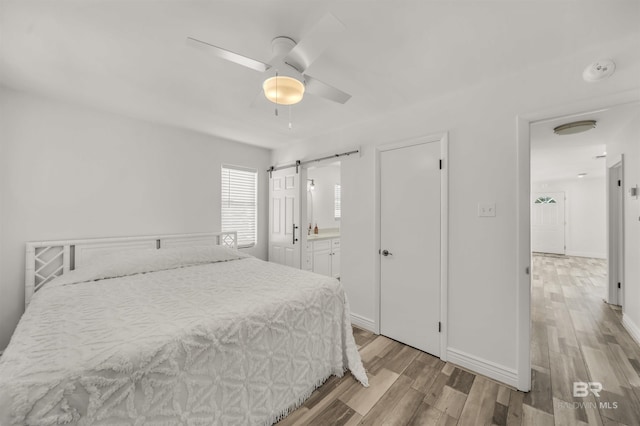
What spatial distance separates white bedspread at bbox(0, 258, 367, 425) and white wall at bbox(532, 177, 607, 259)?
28.9 feet

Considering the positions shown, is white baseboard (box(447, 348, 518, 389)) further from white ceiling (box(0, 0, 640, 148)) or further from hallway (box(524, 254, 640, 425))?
white ceiling (box(0, 0, 640, 148))

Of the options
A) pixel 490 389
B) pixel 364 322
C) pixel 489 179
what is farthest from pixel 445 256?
pixel 364 322

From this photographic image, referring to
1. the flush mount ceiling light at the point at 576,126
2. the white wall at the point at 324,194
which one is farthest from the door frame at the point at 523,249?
the white wall at the point at 324,194

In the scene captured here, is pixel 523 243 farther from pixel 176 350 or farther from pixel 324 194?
pixel 324 194

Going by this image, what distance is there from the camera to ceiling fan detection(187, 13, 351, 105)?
4.08 feet

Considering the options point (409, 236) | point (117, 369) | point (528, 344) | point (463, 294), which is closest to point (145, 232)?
point (117, 369)

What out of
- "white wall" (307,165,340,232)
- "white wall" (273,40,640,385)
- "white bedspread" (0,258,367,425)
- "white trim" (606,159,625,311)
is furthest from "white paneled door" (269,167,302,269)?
"white trim" (606,159,625,311)

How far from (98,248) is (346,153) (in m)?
2.96

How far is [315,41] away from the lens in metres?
1.29

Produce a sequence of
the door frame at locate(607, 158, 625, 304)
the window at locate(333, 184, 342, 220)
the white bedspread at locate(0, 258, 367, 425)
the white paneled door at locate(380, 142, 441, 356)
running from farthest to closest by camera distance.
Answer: the window at locate(333, 184, 342, 220) → the door frame at locate(607, 158, 625, 304) → the white paneled door at locate(380, 142, 441, 356) → the white bedspread at locate(0, 258, 367, 425)

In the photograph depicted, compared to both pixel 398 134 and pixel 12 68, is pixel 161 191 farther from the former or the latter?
pixel 398 134

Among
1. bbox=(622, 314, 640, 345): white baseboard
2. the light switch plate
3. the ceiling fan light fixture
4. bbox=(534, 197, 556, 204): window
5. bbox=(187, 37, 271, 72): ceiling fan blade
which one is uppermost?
bbox=(187, 37, 271, 72): ceiling fan blade

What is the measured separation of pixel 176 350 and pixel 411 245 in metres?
2.18

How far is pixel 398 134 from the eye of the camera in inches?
105
